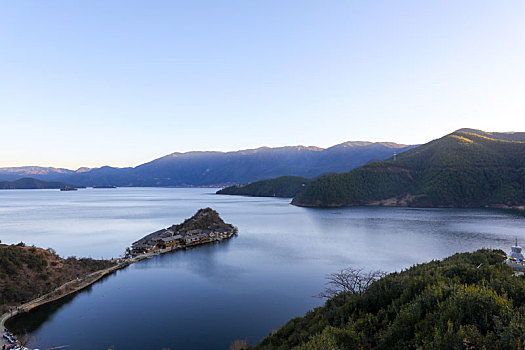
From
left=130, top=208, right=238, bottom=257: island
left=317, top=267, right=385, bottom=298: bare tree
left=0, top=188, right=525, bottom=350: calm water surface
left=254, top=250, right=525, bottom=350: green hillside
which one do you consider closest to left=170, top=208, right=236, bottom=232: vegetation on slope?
left=130, top=208, right=238, bottom=257: island

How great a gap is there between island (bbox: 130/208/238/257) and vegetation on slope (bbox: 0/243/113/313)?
49.2 feet

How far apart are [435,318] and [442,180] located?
149 meters

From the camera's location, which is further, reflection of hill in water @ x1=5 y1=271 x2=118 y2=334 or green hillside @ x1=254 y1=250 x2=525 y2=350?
reflection of hill in water @ x1=5 y1=271 x2=118 y2=334

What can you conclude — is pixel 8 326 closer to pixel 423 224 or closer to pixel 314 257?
pixel 314 257

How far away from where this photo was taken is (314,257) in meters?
49.0

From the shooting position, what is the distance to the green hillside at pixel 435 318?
7887mm

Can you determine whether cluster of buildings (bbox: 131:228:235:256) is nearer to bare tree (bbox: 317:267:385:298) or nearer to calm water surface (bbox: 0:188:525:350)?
calm water surface (bbox: 0:188:525:350)

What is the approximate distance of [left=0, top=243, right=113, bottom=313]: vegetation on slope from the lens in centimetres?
2847

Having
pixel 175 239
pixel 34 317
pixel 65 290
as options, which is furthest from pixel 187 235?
pixel 34 317

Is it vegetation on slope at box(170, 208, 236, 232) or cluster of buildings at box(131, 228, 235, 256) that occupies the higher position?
vegetation on slope at box(170, 208, 236, 232)

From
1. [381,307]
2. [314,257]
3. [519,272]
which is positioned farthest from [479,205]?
[381,307]

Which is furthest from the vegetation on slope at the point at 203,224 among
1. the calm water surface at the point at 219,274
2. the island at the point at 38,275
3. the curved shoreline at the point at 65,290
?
the curved shoreline at the point at 65,290

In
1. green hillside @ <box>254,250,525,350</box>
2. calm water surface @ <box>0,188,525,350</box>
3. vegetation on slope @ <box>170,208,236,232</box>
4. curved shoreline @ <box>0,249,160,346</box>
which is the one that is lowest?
calm water surface @ <box>0,188,525,350</box>

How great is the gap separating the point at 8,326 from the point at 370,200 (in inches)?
5765
